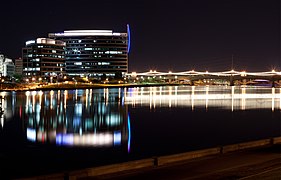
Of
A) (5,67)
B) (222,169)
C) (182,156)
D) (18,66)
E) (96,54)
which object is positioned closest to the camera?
(222,169)

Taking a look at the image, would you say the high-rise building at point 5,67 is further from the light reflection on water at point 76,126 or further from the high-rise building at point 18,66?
the light reflection on water at point 76,126

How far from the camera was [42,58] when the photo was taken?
5084 inches

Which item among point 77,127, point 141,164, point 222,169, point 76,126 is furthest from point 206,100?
point 141,164

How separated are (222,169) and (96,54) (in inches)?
5232

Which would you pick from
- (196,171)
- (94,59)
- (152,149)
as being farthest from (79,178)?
(94,59)

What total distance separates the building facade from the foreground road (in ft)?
403

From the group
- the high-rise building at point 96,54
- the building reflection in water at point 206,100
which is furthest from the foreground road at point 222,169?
the high-rise building at point 96,54

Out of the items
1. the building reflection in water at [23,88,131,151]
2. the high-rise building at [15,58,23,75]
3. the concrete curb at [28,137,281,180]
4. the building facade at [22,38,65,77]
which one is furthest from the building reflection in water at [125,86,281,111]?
the high-rise building at [15,58,23,75]

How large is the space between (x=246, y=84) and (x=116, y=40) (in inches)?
2041

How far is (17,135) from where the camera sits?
22.5m

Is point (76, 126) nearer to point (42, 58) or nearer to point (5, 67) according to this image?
point (42, 58)

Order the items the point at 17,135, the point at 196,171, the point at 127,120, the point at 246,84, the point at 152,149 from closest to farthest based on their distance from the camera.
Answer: the point at 196,171, the point at 152,149, the point at 17,135, the point at 127,120, the point at 246,84

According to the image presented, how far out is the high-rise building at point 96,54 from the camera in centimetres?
14088

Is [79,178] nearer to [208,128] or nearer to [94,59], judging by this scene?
[208,128]
